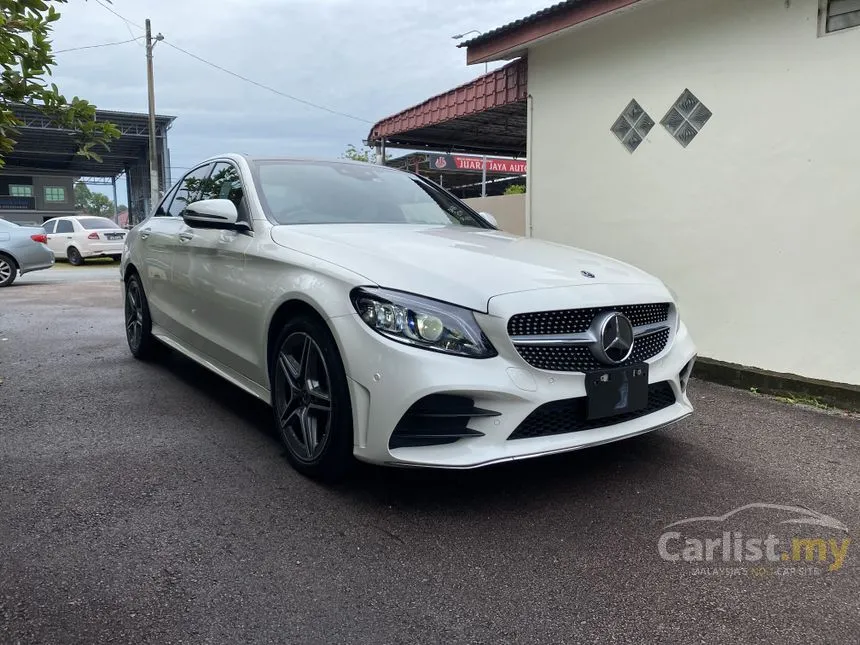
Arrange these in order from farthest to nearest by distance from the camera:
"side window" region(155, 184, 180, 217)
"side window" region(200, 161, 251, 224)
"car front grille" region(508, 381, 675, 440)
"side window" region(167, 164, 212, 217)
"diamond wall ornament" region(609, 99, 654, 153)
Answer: "diamond wall ornament" region(609, 99, 654, 153) → "side window" region(155, 184, 180, 217) → "side window" region(167, 164, 212, 217) → "side window" region(200, 161, 251, 224) → "car front grille" region(508, 381, 675, 440)

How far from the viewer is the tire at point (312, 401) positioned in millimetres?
2836

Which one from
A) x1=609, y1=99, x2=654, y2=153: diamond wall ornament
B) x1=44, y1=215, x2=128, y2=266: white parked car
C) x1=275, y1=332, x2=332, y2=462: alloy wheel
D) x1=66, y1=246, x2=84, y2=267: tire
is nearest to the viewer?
x1=275, y1=332, x2=332, y2=462: alloy wheel

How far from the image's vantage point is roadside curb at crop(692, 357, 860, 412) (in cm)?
452

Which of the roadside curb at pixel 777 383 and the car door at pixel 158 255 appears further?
the car door at pixel 158 255

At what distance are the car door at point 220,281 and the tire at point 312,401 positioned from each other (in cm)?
40

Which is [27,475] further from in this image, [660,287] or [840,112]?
[840,112]

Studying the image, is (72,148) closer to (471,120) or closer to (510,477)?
(471,120)

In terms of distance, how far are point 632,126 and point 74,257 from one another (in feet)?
58.8

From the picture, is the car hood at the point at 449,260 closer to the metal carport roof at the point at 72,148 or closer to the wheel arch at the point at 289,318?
the wheel arch at the point at 289,318

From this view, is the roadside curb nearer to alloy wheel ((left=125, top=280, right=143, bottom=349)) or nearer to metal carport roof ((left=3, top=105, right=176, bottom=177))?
alloy wheel ((left=125, top=280, right=143, bottom=349))

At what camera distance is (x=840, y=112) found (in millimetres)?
4535

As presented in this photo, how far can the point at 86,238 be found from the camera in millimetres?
18828

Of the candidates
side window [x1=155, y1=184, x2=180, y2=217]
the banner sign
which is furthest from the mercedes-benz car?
the banner sign

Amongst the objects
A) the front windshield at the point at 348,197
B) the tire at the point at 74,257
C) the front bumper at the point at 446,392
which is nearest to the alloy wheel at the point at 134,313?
the front windshield at the point at 348,197
